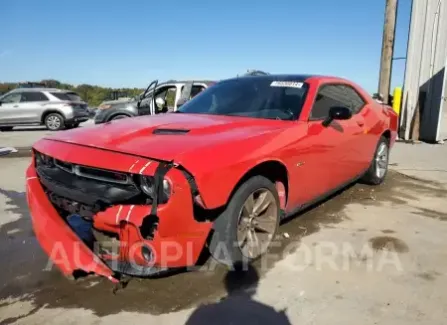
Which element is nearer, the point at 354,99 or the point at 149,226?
the point at 149,226

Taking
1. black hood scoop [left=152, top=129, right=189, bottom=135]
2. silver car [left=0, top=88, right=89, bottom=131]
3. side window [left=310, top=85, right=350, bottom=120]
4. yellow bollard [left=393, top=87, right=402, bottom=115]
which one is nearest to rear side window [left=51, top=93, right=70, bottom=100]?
silver car [left=0, top=88, right=89, bottom=131]

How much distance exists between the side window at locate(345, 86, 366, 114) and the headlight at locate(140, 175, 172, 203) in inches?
117

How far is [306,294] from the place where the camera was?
2543mm


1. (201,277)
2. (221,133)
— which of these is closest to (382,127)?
(221,133)

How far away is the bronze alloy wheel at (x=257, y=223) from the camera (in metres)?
2.84

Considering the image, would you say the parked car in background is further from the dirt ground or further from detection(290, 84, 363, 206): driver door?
the dirt ground

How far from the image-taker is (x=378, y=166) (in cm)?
527

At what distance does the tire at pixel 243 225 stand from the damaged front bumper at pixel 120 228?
0.15 metres

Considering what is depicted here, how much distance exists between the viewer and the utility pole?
1044cm

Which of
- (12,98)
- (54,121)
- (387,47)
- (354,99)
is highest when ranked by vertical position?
(387,47)

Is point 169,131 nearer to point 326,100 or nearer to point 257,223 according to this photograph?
point 257,223

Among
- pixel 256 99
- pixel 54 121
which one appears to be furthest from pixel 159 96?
pixel 256 99

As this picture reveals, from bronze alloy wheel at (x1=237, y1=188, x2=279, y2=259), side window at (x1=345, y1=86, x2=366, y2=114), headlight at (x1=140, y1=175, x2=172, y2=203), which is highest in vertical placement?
side window at (x1=345, y1=86, x2=366, y2=114)

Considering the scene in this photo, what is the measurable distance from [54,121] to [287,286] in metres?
13.8
